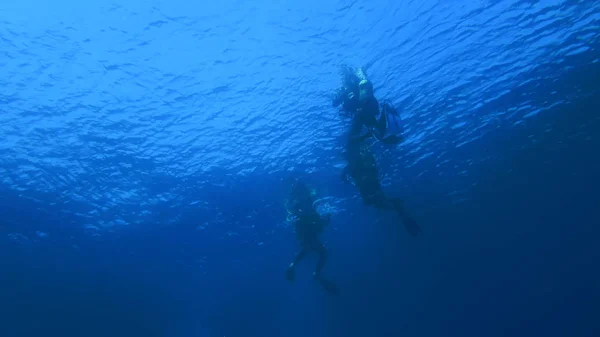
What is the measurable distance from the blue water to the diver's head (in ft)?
10.7

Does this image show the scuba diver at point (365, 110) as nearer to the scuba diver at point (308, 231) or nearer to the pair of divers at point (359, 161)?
the pair of divers at point (359, 161)

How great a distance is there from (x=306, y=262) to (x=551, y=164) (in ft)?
58.8

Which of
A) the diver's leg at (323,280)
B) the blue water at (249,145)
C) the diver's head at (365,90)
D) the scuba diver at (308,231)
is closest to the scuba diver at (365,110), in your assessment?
the diver's head at (365,90)

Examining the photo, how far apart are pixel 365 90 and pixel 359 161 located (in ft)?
12.2

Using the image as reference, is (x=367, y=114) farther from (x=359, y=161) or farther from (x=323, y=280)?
(x=323, y=280)

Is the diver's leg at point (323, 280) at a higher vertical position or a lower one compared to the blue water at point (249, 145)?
lower

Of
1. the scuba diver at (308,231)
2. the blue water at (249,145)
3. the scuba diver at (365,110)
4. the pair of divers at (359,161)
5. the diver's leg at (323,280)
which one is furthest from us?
the scuba diver at (308,231)

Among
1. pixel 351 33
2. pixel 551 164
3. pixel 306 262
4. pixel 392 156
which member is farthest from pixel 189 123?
pixel 551 164

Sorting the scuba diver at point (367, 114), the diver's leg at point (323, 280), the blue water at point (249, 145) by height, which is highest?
the blue water at point (249, 145)

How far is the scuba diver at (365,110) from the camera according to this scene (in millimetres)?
8688

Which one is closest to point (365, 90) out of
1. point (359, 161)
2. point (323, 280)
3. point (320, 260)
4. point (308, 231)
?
point (359, 161)

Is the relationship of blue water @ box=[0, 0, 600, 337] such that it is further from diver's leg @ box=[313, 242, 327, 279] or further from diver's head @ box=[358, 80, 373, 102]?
diver's leg @ box=[313, 242, 327, 279]

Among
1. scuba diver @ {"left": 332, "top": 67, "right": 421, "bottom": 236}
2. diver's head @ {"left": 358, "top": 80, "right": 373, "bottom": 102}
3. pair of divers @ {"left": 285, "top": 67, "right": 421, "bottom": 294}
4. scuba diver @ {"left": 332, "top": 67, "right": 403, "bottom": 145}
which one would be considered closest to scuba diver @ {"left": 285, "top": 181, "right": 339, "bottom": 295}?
pair of divers @ {"left": 285, "top": 67, "right": 421, "bottom": 294}

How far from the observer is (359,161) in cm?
1215
